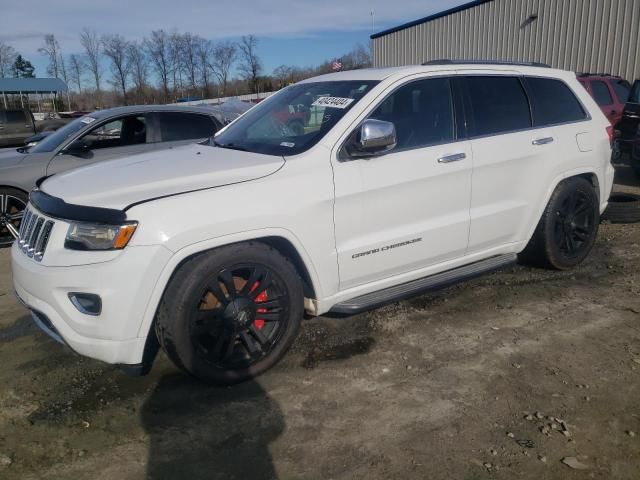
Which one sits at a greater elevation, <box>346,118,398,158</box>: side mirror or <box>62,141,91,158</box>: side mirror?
<box>346,118,398,158</box>: side mirror

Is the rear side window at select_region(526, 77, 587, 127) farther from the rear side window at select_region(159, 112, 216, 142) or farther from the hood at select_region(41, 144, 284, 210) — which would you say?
the rear side window at select_region(159, 112, 216, 142)

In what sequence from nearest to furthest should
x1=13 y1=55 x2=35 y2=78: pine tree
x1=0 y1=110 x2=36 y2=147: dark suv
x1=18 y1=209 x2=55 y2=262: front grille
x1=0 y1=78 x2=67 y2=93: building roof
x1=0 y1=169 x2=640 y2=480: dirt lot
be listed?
x1=0 y1=169 x2=640 y2=480: dirt lot, x1=18 y1=209 x2=55 y2=262: front grille, x1=0 y1=110 x2=36 y2=147: dark suv, x1=0 y1=78 x2=67 y2=93: building roof, x1=13 y1=55 x2=35 y2=78: pine tree

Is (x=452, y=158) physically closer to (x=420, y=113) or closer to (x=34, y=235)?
(x=420, y=113)

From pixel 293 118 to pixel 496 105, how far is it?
162cm

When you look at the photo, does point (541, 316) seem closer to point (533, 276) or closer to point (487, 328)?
point (487, 328)

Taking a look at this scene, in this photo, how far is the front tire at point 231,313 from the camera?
118 inches

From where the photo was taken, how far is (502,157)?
13.8 feet

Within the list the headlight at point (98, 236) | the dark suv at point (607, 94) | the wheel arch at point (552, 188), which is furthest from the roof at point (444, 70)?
the dark suv at point (607, 94)

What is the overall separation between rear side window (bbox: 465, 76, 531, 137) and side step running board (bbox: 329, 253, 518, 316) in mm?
1004

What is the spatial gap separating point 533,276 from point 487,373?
197 cm

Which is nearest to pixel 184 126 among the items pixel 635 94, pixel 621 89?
pixel 635 94

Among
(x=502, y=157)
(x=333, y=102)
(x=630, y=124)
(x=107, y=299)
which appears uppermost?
(x=333, y=102)

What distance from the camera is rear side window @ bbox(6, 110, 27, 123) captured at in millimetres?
16242

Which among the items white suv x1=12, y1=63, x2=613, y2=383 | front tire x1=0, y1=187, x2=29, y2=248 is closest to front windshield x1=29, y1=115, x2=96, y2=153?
front tire x1=0, y1=187, x2=29, y2=248
